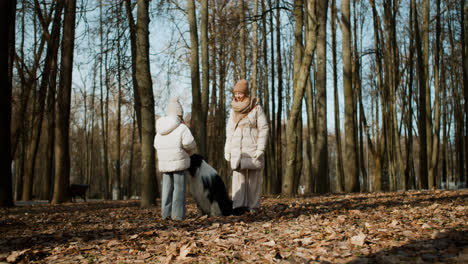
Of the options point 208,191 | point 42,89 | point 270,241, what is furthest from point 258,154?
point 42,89

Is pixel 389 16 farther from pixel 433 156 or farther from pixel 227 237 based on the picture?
pixel 227 237

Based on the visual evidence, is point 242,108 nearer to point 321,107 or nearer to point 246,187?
point 246,187

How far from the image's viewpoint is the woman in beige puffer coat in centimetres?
700

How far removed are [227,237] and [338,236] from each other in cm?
124

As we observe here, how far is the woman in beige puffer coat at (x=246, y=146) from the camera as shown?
7004mm

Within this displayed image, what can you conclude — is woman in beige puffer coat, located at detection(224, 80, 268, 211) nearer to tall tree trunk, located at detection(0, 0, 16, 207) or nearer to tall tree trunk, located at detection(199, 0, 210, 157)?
tall tree trunk, located at detection(0, 0, 16, 207)

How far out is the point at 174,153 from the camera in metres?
6.80

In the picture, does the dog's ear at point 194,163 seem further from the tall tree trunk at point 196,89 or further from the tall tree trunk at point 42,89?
the tall tree trunk at point 196,89

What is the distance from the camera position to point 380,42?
65.8 ft

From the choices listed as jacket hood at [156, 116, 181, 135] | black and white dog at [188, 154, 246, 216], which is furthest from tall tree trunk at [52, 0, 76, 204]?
black and white dog at [188, 154, 246, 216]

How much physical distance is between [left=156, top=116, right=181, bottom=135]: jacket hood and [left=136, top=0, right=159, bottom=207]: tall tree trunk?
2859mm

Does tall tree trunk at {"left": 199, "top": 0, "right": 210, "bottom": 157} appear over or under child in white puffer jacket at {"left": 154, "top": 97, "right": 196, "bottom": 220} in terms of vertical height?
over

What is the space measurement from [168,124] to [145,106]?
3038mm

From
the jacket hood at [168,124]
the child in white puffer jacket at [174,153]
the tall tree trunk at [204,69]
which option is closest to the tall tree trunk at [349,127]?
the tall tree trunk at [204,69]
